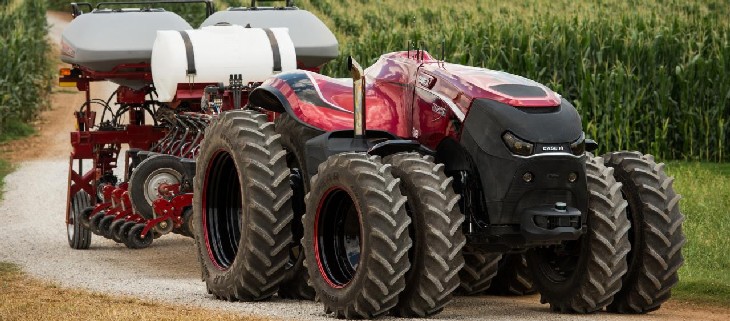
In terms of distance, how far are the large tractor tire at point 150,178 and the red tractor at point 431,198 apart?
8.90ft

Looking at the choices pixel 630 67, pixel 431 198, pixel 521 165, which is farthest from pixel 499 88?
pixel 630 67

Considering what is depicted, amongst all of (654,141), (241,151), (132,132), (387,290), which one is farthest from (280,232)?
(654,141)

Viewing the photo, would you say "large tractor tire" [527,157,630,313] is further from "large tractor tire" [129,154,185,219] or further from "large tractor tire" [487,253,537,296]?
"large tractor tire" [129,154,185,219]

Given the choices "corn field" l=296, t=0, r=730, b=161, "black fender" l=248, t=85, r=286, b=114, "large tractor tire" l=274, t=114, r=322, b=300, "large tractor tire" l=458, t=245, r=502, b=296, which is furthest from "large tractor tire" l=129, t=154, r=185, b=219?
"corn field" l=296, t=0, r=730, b=161

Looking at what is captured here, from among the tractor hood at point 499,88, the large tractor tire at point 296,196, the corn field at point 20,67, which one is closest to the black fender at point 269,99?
the large tractor tire at point 296,196

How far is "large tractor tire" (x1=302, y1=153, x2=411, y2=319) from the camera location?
9984 mm

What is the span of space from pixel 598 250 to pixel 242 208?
279 cm

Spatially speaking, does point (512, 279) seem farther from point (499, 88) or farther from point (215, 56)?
point (215, 56)

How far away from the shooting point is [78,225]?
16.6 m

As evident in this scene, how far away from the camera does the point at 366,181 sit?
10125mm

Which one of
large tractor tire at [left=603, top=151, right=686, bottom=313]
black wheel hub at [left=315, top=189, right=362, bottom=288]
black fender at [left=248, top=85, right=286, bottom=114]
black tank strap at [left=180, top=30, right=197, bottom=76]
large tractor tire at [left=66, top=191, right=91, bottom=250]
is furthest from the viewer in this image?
large tractor tire at [left=66, top=191, right=91, bottom=250]

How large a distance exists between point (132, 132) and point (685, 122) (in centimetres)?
948

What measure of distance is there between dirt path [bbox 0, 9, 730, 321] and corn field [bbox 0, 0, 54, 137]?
14.1ft

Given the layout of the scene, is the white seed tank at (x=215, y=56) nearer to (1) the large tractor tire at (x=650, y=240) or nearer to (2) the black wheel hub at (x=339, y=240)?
(2) the black wheel hub at (x=339, y=240)
